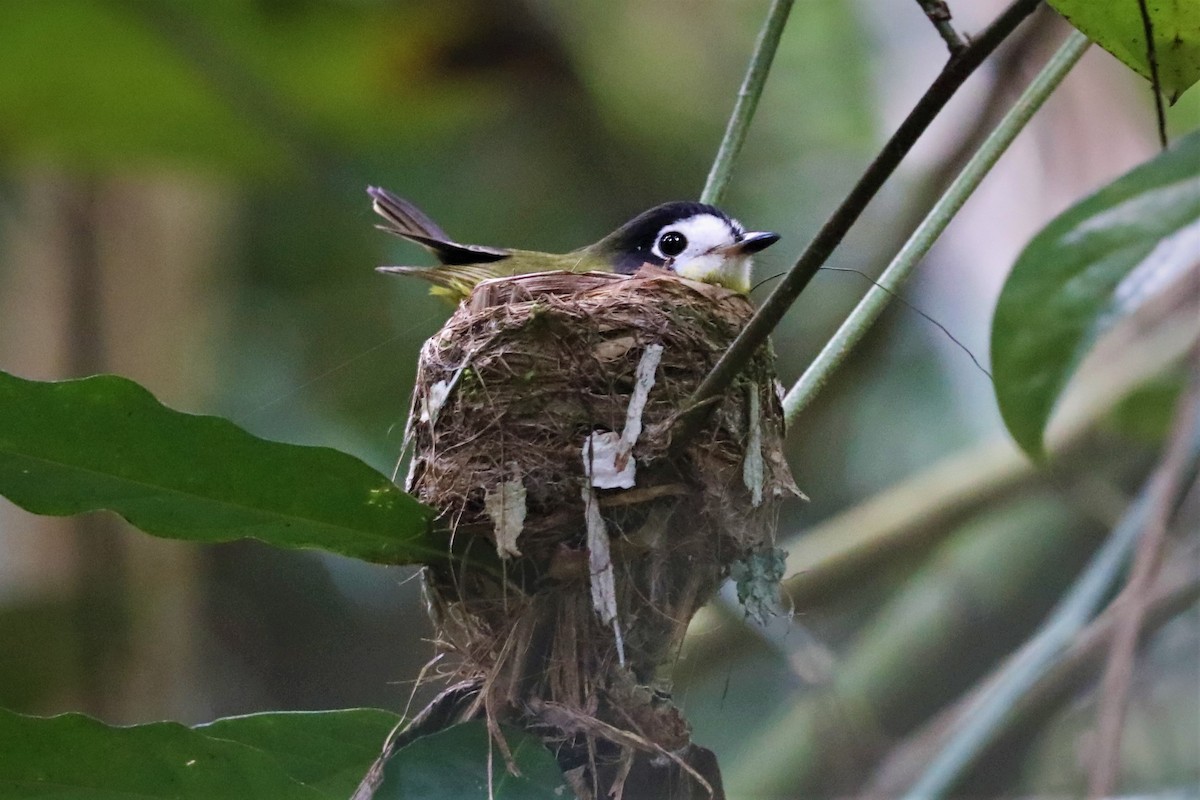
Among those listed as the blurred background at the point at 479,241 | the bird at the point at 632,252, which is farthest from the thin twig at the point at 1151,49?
the blurred background at the point at 479,241

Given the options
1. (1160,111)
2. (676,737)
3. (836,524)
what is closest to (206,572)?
(836,524)

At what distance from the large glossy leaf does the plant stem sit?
88 centimetres

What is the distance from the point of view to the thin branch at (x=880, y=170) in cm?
99

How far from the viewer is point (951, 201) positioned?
162 cm

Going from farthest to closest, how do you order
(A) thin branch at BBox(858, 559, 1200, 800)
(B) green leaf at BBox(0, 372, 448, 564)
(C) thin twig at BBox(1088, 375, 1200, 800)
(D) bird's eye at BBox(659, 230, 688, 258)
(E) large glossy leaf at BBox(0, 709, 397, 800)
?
(A) thin branch at BBox(858, 559, 1200, 800)
(D) bird's eye at BBox(659, 230, 688, 258)
(C) thin twig at BBox(1088, 375, 1200, 800)
(E) large glossy leaf at BBox(0, 709, 397, 800)
(B) green leaf at BBox(0, 372, 448, 564)

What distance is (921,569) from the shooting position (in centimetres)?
373

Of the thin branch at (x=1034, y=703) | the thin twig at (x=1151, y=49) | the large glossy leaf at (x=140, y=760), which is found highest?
the thin twig at (x=1151, y=49)

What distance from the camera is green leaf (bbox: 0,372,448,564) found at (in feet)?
4.59

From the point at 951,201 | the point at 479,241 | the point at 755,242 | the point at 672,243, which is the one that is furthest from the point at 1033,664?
the point at 479,241

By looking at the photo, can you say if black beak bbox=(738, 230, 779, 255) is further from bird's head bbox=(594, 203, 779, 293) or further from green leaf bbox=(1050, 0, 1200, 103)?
green leaf bbox=(1050, 0, 1200, 103)

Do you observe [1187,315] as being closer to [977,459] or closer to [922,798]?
[977,459]

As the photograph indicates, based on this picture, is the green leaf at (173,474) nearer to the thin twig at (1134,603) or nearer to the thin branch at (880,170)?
the thin branch at (880,170)

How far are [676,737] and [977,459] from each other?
2141mm

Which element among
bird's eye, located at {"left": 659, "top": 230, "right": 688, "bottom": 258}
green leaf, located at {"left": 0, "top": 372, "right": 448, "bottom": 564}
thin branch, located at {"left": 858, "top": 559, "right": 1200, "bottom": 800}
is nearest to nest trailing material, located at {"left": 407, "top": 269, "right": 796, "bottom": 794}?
green leaf, located at {"left": 0, "top": 372, "right": 448, "bottom": 564}
